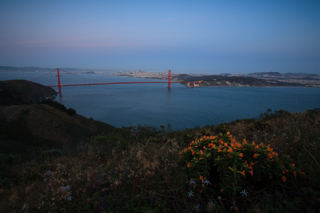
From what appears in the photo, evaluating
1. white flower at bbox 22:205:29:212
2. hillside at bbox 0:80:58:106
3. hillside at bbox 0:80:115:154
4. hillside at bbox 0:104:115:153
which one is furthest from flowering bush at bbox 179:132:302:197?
hillside at bbox 0:80:58:106

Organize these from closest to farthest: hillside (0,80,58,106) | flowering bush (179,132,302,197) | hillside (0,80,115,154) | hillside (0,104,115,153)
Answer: flowering bush (179,132,302,197) < hillside (0,80,115,154) < hillside (0,104,115,153) < hillside (0,80,58,106)

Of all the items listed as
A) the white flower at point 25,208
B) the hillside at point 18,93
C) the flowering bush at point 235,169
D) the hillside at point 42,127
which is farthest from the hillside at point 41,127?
the hillside at point 18,93

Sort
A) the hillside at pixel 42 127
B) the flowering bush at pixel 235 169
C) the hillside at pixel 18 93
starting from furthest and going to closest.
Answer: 1. the hillside at pixel 18 93
2. the hillside at pixel 42 127
3. the flowering bush at pixel 235 169

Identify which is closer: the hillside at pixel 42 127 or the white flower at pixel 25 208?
the white flower at pixel 25 208

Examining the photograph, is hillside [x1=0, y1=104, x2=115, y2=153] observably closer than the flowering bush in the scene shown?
No

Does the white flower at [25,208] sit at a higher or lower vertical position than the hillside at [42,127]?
higher

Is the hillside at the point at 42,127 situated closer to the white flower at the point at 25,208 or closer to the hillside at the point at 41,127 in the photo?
the hillside at the point at 41,127

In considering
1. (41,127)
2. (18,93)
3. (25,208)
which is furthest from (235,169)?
(18,93)

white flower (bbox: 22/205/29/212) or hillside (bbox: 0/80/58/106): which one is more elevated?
white flower (bbox: 22/205/29/212)

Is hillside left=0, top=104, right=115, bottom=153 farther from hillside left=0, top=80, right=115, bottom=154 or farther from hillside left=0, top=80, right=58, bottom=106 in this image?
hillside left=0, top=80, right=58, bottom=106

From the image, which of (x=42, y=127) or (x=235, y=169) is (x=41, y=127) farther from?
(x=235, y=169)

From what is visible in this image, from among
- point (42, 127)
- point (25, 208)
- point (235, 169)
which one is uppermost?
point (235, 169)

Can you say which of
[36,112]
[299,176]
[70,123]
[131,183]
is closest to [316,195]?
[299,176]
